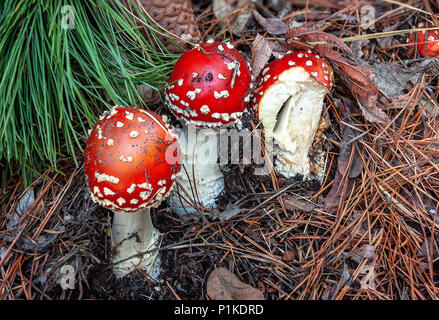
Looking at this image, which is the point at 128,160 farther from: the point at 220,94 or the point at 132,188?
the point at 220,94

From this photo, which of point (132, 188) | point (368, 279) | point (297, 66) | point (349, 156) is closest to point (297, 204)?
point (349, 156)

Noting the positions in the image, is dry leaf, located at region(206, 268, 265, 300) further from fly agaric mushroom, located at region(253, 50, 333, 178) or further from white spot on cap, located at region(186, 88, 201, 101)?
white spot on cap, located at region(186, 88, 201, 101)

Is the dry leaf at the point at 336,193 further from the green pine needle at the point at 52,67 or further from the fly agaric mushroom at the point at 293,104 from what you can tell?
the green pine needle at the point at 52,67

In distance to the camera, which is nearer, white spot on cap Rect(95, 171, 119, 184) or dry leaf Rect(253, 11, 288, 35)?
white spot on cap Rect(95, 171, 119, 184)

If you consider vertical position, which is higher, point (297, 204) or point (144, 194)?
point (144, 194)

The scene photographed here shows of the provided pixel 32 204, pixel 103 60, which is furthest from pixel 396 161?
pixel 32 204

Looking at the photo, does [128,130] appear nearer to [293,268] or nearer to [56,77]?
[56,77]

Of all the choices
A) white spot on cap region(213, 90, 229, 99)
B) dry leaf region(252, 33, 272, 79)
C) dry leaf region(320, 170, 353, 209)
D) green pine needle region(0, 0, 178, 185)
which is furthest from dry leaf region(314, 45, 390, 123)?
green pine needle region(0, 0, 178, 185)
